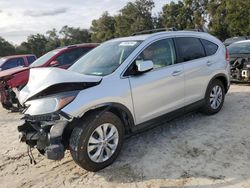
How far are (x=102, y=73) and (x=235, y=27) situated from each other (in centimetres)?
3435

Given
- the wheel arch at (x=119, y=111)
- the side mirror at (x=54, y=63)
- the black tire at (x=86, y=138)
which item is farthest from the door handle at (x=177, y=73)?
the side mirror at (x=54, y=63)

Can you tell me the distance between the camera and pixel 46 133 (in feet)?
12.8

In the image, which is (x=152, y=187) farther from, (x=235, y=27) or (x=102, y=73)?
(x=235, y=27)

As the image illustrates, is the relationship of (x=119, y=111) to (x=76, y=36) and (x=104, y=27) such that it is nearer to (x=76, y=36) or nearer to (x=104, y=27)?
(x=104, y=27)

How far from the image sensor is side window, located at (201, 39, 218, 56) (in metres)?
5.88

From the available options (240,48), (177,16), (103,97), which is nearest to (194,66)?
(103,97)

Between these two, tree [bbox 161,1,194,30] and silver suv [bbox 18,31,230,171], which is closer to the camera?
silver suv [bbox 18,31,230,171]

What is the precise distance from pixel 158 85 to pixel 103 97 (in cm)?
105

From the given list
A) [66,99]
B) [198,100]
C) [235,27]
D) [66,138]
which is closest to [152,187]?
[66,138]

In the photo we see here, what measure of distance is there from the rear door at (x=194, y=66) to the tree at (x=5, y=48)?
47.5 metres

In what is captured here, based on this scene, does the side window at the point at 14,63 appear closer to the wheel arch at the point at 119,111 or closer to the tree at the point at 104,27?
the wheel arch at the point at 119,111

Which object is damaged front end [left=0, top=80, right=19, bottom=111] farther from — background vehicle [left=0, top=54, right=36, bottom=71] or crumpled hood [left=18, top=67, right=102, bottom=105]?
Answer: background vehicle [left=0, top=54, right=36, bottom=71]

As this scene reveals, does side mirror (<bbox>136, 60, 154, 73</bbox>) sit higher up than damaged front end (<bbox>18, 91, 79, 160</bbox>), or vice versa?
side mirror (<bbox>136, 60, 154, 73</bbox>)

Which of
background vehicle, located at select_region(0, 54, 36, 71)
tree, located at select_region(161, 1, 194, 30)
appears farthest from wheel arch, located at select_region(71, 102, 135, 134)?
tree, located at select_region(161, 1, 194, 30)
